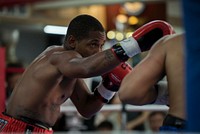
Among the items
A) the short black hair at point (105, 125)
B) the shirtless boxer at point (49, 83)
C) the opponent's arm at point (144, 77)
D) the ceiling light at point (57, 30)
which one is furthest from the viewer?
the ceiling light at point (57, 30)

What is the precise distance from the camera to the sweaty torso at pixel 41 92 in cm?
250

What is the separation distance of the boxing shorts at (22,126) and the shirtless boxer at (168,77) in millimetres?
753

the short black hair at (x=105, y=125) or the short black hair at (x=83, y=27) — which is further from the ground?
the short black hair at (x=83, y=27)

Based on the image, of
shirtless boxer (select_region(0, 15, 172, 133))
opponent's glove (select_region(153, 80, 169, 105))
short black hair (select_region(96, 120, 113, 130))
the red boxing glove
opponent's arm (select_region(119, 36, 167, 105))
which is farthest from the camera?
short black hair (select_region(96, 120, 113, 130))

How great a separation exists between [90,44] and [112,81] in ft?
1.11

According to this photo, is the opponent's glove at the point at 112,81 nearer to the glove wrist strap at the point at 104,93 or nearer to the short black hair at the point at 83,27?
the glove wrist strap at the point at 104,93

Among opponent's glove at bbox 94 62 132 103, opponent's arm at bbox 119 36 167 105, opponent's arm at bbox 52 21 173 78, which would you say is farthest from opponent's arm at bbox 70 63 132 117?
opponent's arm at bbox 119 36 167 105

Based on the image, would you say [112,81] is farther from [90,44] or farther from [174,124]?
[174,124]

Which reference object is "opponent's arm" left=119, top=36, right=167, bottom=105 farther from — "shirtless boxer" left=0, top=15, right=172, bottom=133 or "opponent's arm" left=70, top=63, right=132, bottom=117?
"opponent's arm" left=70, top=63, right=132, bottom=117

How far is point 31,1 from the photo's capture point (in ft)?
6.31

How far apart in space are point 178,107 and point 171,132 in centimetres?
11

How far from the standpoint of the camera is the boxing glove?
7.38 ft

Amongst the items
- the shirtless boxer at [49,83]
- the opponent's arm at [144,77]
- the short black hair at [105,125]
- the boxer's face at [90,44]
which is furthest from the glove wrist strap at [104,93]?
the short black hair at [105,125]

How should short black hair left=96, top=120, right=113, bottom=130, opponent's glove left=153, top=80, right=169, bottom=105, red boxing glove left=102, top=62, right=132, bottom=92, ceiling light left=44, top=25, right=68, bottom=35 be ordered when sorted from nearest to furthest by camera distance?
1. opponent's glove left=153, top=80, right=169, bottom=105
2. red boxing glove left=102, top=62, right=132, bottom=92
3. short black hair left=96, top=120, right=113, bottom=130
4. ceiling light left=44, top=25, right=68, bottom=35
